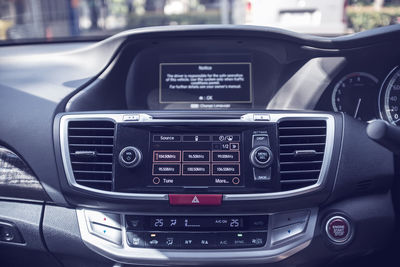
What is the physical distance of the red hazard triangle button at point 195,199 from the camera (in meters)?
2.10

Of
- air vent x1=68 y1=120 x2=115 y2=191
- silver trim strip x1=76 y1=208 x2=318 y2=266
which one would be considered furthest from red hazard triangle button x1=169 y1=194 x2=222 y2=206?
air vent x1=68 y1=120 x2=115 y2=191

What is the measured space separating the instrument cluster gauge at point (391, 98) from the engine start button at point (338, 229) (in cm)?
72

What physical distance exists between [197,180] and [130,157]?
327 millimetres

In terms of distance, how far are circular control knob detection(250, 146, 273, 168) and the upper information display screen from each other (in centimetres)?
63

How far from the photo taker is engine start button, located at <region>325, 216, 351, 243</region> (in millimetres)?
2164

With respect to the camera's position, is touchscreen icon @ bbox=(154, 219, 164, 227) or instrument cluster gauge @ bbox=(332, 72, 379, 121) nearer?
touchscreen icon @ bbox=(154, 219, 164, 227)

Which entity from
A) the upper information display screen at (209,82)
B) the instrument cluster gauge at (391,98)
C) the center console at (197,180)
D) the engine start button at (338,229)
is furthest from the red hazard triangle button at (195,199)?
the instrument cluster gauge at (391,98)

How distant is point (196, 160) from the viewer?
7.13 feet

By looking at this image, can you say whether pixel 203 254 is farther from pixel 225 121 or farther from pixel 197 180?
pixel 225 121

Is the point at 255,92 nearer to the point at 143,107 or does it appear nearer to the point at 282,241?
the point at 143,107

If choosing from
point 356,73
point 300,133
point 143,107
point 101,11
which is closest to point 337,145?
point 300,133

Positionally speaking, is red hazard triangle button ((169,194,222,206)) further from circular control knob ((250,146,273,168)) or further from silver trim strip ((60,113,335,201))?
circular control knob ((250,146,273,168))

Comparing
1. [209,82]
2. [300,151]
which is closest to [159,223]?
[300,151]

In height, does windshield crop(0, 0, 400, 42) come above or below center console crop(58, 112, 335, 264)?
above
